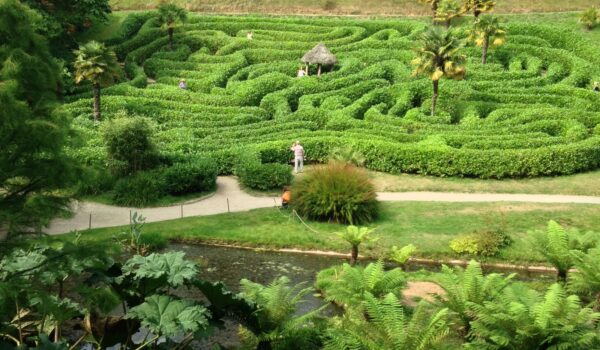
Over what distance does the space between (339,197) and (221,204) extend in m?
5.27

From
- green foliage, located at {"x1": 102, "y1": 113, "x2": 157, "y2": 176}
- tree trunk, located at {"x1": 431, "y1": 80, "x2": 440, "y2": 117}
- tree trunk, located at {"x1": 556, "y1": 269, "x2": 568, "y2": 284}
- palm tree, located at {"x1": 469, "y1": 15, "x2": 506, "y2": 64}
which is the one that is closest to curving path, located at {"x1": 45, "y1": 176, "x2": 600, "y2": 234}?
green foliage, located at {"x1": 102, "y1": 113, "x2": 157, "y2": 176}

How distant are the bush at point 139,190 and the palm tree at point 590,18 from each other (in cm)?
3802

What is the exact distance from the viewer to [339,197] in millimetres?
26656

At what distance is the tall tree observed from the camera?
38.9ft

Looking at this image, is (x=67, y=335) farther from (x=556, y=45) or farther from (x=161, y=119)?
(x=556, y=45)

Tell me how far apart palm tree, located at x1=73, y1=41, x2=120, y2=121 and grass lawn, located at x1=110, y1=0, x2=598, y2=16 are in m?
27.2

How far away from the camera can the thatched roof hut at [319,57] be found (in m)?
44.8

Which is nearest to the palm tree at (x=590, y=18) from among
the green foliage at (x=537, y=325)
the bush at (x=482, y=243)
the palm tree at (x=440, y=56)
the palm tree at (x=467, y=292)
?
the palm tree at (x=440, y=56)

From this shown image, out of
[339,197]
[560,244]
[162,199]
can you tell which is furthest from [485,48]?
[560,244]

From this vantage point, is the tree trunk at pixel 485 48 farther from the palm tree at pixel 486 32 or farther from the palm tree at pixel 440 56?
the palm tree at pixel 440 56

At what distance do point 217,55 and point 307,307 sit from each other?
102 feet

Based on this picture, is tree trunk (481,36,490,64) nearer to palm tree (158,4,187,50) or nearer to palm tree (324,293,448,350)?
palm tree (158,4,187,50)

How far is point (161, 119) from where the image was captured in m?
37.5

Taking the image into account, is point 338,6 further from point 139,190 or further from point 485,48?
point 139,190
